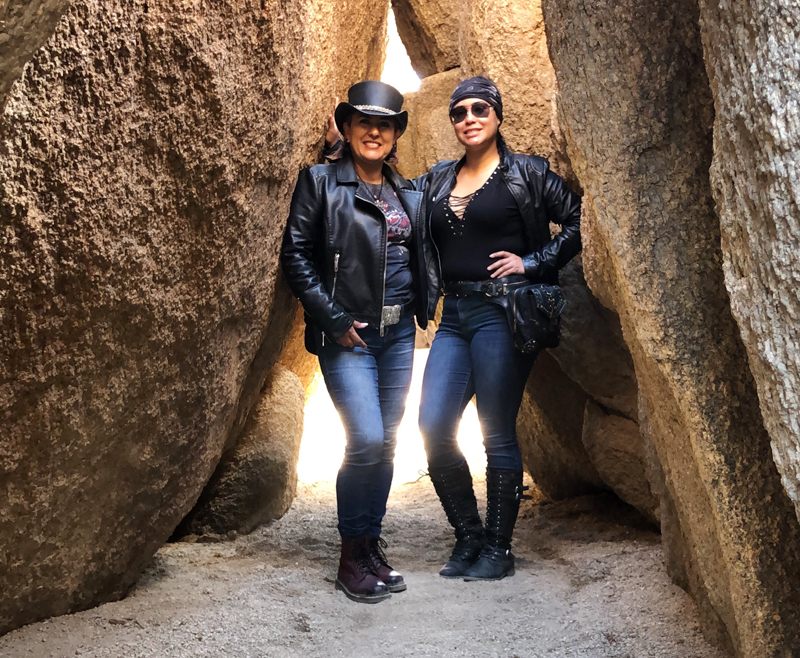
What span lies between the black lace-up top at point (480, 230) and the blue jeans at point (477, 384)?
0.50 ft

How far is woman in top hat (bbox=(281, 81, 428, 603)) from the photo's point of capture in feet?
10.9

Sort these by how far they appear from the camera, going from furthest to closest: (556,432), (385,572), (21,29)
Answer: (556,432) < (385,572) < (21,29)

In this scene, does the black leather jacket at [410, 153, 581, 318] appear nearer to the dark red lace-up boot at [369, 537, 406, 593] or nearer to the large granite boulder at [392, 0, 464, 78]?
the dark red lace-up boot at [369, 537, 406, 593]

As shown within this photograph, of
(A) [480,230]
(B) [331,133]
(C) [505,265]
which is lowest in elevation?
(C) [505,265]

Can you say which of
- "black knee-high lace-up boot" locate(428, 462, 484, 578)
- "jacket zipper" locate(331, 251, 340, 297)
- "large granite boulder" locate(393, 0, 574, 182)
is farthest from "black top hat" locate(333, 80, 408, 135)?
"black knee-high lace-up boot" locate(428, 462, 484, 578)

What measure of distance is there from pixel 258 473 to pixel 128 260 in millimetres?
2083

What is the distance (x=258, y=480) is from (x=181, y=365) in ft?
4.95

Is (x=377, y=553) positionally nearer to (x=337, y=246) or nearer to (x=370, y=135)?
(x=337, y=246)

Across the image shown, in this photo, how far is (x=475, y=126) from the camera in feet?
11.8

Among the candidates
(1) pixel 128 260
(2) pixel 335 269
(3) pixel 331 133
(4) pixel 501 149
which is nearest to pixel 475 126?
(4) pixel 501 149

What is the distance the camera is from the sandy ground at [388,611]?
2.77 meters

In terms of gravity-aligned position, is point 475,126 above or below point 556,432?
above

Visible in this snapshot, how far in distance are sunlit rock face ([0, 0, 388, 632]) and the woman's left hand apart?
99cm

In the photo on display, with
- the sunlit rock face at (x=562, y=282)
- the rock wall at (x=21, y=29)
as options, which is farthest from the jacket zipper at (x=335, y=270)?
the rock wall at (x=21, y=29)
